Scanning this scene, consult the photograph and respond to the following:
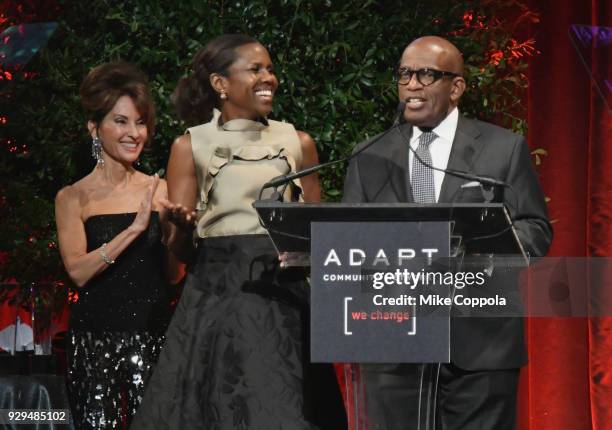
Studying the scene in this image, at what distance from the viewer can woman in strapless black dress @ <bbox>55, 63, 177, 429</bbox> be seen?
3.48m

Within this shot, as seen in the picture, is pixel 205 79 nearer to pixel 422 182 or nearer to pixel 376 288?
pixel 422 182

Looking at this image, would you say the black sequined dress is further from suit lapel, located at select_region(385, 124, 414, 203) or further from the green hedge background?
suit lapel, located at select_region(385, 124, 414, 203)

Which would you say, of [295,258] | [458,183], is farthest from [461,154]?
[295,258]

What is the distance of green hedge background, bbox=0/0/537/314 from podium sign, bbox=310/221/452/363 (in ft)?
5.59

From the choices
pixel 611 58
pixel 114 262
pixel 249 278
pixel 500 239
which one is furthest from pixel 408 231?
pixel 611 58

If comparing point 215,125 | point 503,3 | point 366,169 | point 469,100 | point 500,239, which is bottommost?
point 500,239

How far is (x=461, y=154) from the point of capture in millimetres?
2689

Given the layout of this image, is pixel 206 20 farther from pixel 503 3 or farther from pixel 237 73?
pixel 503 3

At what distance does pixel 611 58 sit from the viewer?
442cm

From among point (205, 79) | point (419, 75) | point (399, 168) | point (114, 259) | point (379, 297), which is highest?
point (205, 79)

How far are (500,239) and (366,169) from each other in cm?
59

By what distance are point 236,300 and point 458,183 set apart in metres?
0.72

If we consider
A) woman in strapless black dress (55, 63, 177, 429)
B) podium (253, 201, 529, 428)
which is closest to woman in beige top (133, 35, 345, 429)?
woman in strapless black dress (55, 63, 177, 429)

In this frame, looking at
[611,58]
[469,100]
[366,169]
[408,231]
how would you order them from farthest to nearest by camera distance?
[611,58]
[469,100]
[366,169]
[408,231]
